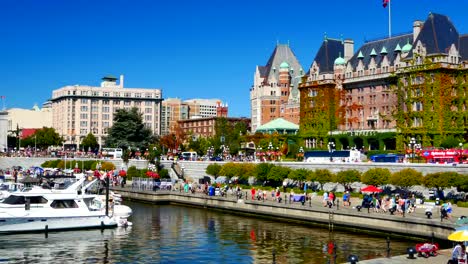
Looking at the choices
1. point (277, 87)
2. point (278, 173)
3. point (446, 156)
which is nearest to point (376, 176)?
point (446, 156)

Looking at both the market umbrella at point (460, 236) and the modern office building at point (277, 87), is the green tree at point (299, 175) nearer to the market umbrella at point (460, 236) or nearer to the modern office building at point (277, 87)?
the market umbrella at point (460, 236)

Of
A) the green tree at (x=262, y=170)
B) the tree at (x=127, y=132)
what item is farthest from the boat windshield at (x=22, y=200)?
the tree at (x=127, y=132)

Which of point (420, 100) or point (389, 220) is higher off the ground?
point (420, 100)

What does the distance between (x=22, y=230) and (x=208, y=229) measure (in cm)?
1738

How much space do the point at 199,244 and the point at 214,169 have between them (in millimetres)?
48055

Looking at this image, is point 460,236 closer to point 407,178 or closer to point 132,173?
point 407,178

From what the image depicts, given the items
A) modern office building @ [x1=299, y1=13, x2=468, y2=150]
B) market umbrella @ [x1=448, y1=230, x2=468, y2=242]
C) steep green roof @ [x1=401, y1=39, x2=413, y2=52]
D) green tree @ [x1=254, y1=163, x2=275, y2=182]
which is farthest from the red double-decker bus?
market umbrella @ [x1=448, y1=230, x2=468, y2=242]

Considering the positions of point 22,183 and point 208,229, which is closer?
point 208,229

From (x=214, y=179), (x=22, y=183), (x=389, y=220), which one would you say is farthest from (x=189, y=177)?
(x=389, y=220)

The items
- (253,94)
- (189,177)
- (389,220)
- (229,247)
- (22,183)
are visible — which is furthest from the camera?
(253,94)

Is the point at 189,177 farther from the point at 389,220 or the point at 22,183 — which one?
the point at 389,220

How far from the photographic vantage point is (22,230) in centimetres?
5544

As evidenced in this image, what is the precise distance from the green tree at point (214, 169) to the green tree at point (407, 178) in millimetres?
34985

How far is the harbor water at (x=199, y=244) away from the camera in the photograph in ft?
148
